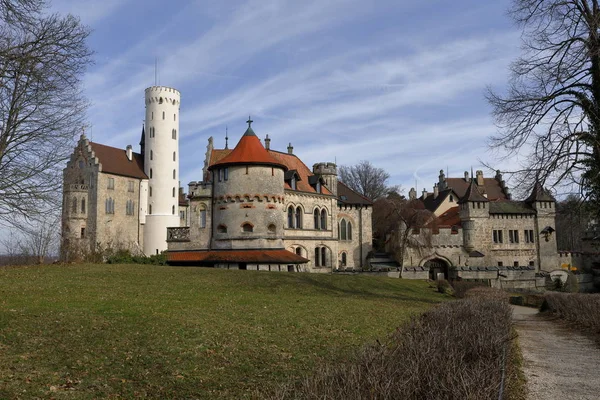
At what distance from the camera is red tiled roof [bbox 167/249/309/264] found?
109 feet

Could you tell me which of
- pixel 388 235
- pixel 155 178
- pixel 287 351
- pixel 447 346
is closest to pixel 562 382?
pixel 447 346

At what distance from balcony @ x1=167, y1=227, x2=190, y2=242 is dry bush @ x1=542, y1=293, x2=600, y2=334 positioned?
24.2 m

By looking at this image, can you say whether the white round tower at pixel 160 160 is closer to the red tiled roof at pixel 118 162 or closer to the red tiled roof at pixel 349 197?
the red tiled roof at pixel 118 162

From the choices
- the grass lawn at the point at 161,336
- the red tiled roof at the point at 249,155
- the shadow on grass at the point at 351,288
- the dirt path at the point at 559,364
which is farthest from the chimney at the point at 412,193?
the dirt path at the point at 559,364

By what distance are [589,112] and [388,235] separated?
39.9m

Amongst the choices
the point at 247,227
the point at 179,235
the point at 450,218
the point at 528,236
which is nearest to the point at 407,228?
the point at 450,218

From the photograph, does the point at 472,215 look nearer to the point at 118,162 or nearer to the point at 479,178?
the point at 479,178

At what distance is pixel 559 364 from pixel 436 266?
41.7 meters

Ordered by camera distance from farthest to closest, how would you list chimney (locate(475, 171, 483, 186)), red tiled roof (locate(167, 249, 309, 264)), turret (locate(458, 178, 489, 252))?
1. chimney (locate(475, 171, 483, 186))
2. turret (locate(458, 178, 489, 252))
3. red tiled roof (locate(167, 249, 309, 264))

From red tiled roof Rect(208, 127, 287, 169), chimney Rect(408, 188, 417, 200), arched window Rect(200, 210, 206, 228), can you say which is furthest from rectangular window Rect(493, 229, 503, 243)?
arched window Rect(200, 210, 206, 228)

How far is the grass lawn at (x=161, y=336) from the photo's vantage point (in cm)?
741

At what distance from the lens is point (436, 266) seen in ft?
169

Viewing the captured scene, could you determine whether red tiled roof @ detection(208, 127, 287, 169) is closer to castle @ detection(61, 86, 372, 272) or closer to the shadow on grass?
castle @ detection(61, 86, 372, 272)

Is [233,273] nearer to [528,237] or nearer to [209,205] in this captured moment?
[209,205]
